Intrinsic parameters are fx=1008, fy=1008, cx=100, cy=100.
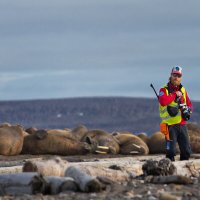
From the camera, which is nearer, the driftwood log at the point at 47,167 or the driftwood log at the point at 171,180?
the driftwood log at the point at 171,180

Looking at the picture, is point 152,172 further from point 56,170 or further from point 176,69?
point 176,69

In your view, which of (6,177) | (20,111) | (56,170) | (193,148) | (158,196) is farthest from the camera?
(20,111)

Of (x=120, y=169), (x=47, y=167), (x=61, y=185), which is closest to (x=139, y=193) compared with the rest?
(x=61, y=185)

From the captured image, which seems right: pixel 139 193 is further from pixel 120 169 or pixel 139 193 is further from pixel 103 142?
pixel 103 142

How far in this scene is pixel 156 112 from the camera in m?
155

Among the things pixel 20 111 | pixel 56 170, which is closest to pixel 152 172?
pixel 56 170

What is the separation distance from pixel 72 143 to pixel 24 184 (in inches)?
607

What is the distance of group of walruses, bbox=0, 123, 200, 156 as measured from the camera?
88.1 feet

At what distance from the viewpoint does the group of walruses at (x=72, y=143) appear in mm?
26859

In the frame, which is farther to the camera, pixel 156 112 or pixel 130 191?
pixel 156 112

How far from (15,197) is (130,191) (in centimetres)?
147

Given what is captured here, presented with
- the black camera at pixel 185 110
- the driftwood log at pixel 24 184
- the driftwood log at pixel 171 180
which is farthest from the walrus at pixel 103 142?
the driftwood log at pixel 24 184

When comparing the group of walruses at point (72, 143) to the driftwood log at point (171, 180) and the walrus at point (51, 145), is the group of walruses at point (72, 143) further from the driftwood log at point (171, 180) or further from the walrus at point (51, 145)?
the driftwood log at point (171, 180)

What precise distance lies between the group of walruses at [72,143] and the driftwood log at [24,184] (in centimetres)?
1343
